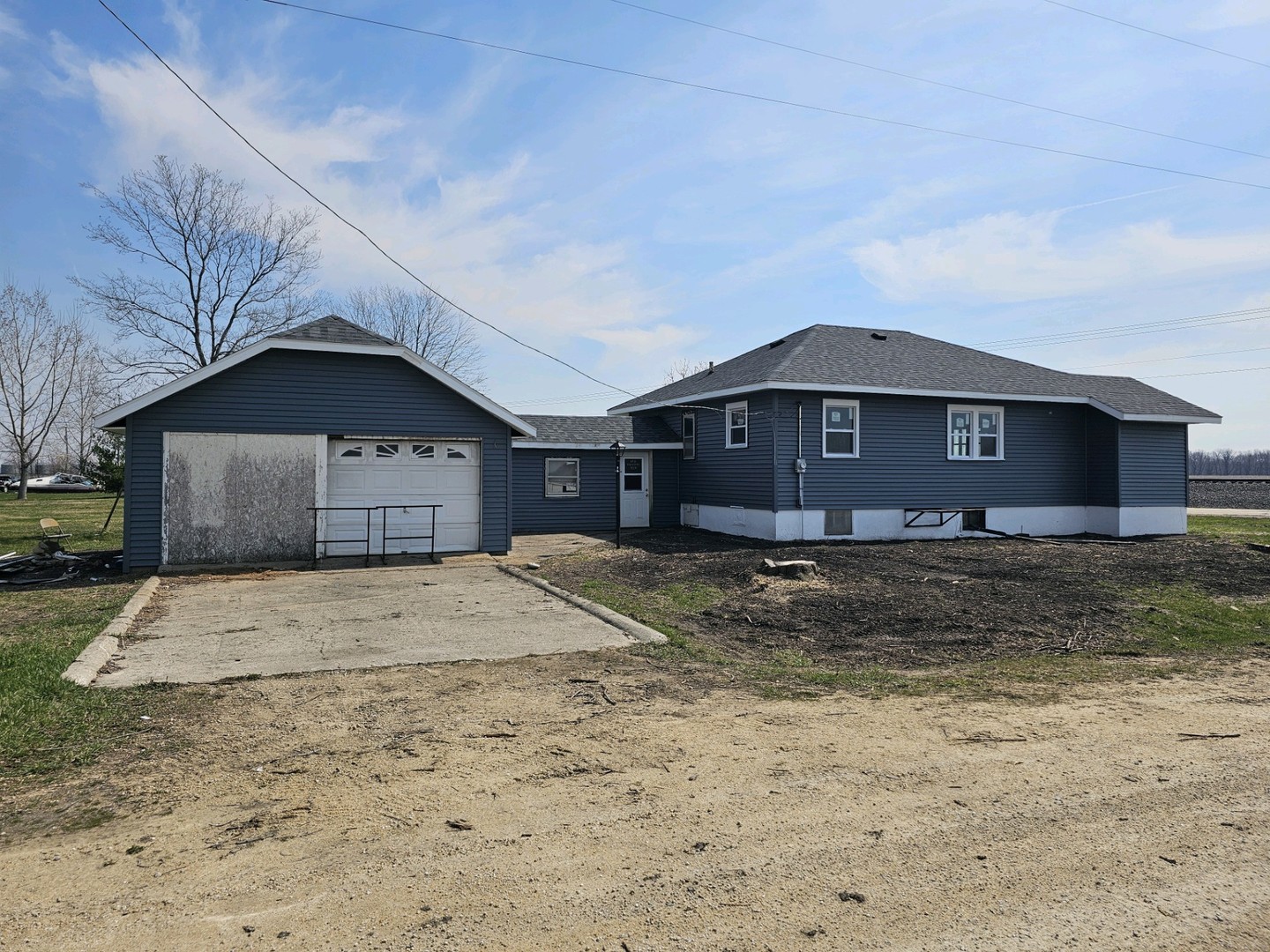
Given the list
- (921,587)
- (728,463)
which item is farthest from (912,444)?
(921,587)

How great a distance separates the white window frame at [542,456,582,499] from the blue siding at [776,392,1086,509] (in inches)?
245

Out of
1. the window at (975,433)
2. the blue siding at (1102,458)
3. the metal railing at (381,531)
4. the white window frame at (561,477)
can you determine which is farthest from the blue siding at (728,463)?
the blue siding at (1102,458)

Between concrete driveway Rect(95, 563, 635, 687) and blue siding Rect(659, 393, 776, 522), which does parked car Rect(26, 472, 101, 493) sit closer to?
blue siding Rect(659, 393, 776, 522)

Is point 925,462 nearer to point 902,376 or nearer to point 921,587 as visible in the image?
point 902,376

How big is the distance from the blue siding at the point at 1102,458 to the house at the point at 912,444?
1.5 inches

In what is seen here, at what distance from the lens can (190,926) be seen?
298cm

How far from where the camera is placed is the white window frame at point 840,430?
18.7m

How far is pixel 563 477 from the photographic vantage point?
22047 millimetres

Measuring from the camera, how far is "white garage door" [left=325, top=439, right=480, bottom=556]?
15148mm

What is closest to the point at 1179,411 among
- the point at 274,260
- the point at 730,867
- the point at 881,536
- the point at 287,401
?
the point at 881,536

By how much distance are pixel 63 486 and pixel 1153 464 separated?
61.4 m

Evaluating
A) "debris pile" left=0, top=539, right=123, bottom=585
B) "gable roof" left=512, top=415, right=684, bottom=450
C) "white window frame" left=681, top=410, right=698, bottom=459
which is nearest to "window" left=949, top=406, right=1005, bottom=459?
"white window frame" left=681, top=410, right=698, bottom=459

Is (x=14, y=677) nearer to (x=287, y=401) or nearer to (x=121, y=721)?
(x=121, y=721)

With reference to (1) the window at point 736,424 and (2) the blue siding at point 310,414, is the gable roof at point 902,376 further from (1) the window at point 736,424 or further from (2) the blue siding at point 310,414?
(2) the blue siding at point 310,414
